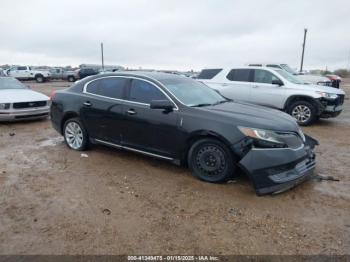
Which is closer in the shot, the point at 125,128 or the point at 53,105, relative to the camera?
the point at 125,128

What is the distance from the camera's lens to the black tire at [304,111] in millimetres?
9727

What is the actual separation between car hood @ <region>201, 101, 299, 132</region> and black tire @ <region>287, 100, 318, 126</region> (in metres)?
4.87

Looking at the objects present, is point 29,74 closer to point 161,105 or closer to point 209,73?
point 209,73

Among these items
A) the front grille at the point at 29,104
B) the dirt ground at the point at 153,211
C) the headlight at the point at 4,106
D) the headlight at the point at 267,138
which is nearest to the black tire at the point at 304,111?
the dirt ground at the point at 153,211

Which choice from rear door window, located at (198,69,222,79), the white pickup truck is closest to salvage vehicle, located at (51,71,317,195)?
rear door window, located at (198,69,222,79)

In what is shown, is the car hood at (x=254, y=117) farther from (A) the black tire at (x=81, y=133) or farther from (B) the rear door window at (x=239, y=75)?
(B) the rear door window at (x=239, y=75)

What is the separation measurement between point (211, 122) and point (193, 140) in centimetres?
41

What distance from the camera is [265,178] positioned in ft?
14.0

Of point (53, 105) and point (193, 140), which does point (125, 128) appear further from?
point (53, 105)

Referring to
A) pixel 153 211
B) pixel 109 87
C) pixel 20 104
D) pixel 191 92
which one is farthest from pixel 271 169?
pixel 20 104

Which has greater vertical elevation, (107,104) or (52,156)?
(107,104)

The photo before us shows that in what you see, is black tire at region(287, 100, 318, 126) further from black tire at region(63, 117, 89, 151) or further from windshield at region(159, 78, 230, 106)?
black tire at region(63, 117, 89, 151)

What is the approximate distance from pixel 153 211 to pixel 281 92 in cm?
724

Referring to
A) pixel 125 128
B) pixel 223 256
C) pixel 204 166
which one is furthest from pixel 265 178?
pixel 125 128
